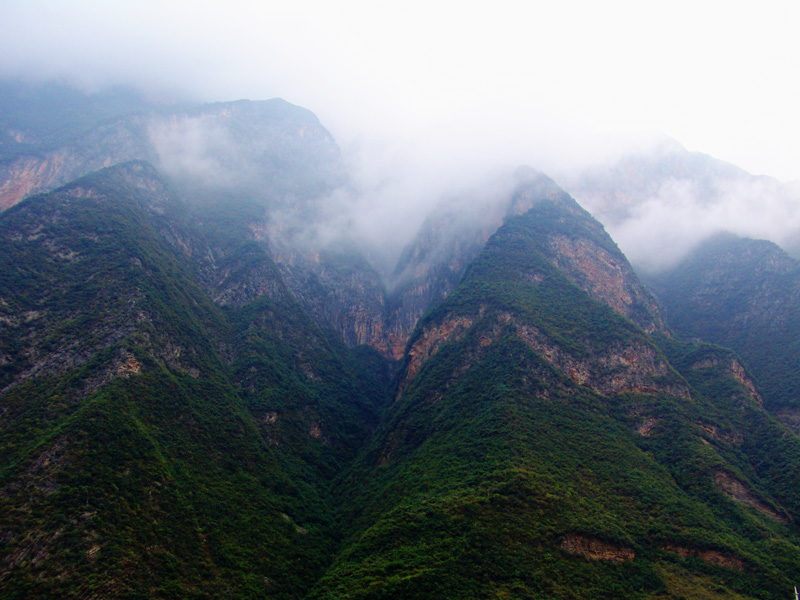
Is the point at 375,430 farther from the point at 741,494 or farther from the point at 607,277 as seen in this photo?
the point at 607,277

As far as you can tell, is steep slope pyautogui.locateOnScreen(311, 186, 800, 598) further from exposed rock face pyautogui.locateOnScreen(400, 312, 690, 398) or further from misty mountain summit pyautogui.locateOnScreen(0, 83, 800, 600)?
misty mountain summit pyautogui.locateOnScreen(0, 83, 800, 600)

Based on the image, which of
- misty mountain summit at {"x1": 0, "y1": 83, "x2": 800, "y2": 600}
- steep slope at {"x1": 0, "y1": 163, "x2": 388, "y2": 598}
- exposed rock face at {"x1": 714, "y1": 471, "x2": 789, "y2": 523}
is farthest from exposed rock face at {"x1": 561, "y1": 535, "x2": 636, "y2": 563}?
steep slope at {"x1": 0, "y1": 163, "x2": 388, "y2": 598}

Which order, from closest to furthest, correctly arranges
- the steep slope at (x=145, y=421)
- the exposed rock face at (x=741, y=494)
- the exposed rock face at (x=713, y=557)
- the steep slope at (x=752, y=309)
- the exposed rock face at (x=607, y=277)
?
the steep slope at (x=145, y=421)
the exposed rock face at (x=713, y=557)
the exposed rock face at (x=741, y=494)
the steep slope at (x=752, y=309)
the exposed rock face at (x=607, y=277)

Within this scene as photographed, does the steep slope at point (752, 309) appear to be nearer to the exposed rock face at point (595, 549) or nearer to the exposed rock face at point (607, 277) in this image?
the exposed rock face at point (607, 277)

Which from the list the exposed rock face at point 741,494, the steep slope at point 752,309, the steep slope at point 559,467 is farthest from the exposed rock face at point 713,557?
the steep slope at point 752,309

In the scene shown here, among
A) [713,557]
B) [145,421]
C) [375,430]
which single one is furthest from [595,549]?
[145,421]

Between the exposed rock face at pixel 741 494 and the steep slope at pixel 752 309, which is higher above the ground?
the steep slope at pixel 752 309

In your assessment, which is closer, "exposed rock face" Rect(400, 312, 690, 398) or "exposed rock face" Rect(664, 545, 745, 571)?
"exposed rock face" Rect(664, 545, 745, 571)

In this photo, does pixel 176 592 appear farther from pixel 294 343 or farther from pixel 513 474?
pixel 294 343

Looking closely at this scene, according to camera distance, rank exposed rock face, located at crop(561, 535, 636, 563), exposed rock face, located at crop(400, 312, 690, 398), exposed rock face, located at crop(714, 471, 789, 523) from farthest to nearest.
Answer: exposed rock face, located at crop(400, 312, 690, 398) < exposed rock face, located at crop(714, 471, 789, 523) < exposed rock face, located at crop(561, 535, 636, 563)
